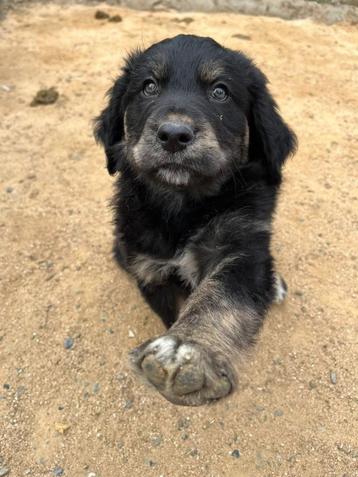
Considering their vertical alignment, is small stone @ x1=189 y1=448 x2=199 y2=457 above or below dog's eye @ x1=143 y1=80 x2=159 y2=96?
below

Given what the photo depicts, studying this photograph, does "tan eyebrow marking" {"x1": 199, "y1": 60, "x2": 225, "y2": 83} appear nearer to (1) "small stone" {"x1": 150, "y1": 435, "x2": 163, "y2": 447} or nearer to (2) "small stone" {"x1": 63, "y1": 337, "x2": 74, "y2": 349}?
(2) "small stone" {"x1": 63, "y1": 337, "x2": 74, "y2": 349}

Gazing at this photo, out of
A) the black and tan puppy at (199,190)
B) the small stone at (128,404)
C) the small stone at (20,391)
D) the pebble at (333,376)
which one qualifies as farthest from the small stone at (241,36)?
the small stone at (20,391)

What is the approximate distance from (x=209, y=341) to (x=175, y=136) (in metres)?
0.99

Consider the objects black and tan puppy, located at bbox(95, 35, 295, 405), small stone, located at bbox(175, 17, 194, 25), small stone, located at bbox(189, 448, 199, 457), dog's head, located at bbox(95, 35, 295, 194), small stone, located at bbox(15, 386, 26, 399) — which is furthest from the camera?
small stone, located at bbox(175, 17, 194, 25)

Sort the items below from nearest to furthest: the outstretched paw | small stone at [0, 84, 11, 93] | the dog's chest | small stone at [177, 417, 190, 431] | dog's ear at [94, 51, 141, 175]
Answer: the outstretched paw, the dog's chest, small stone at [177, 417, 190, 431], dog's ear at [94, 51, 141, 175], small stone at [0, 84, 11, 93]

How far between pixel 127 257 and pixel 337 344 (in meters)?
1.70

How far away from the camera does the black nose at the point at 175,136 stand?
6.96 ft

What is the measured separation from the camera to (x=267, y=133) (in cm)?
275

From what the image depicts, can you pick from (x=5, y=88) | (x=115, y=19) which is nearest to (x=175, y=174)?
(x=5, y=88)

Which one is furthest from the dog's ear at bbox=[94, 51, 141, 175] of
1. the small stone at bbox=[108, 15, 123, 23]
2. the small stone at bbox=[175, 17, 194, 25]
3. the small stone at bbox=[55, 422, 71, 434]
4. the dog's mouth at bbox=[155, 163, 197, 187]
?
the small stone at bbox=[175, 17, 194, 25]

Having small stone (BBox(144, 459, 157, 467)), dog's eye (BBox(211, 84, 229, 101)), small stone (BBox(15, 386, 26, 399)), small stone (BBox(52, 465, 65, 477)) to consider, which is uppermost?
dog's eye (BBox(211, 84, 229, 101))

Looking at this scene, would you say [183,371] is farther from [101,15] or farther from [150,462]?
[101,15]

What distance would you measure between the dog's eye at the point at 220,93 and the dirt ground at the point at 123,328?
167 centimetres

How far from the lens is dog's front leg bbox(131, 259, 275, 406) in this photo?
1.66 m
